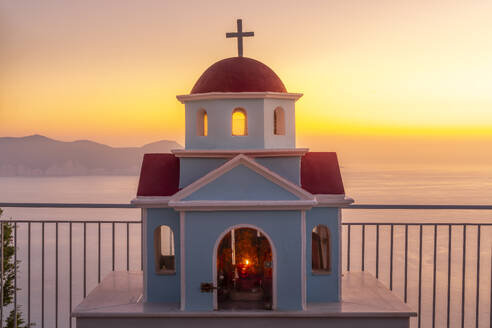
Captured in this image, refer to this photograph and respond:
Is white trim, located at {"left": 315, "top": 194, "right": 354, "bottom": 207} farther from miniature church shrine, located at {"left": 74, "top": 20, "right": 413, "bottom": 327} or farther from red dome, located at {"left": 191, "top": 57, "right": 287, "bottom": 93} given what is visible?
red dome, located at {"left": 191, "top": 57, "right": 287, "bottom": 93}

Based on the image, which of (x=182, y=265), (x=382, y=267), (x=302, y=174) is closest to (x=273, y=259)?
(x=182, y=265)

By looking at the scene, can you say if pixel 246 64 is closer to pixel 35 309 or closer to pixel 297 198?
pixel 297 198

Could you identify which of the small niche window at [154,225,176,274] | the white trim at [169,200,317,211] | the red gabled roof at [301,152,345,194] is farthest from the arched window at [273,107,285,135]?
the small niche window at [154,225,176,274]

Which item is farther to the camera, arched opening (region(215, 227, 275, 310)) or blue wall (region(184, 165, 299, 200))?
arched opening (region(215, 227, 275, 310))

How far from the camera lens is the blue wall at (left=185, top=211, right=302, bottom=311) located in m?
4.62

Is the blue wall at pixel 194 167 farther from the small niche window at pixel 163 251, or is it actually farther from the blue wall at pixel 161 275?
the small niche window at pixel 163 251

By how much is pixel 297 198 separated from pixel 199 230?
35.6 inches

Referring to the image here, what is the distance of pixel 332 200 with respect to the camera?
4.93 m

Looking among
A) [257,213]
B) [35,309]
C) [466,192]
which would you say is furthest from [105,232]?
[257,213]

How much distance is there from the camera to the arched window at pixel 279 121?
5262 mm

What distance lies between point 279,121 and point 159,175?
131cm

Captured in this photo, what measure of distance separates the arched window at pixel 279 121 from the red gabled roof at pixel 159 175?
41.1 inches

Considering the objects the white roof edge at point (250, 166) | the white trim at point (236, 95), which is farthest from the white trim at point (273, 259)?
the white trim at point (236, 95)

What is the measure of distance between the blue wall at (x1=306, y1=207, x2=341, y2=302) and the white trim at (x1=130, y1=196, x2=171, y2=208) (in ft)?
4.41
